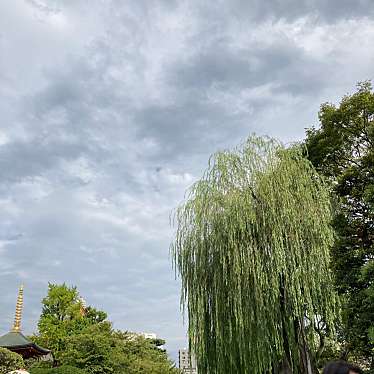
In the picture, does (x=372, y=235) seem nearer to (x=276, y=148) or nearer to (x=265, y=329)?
(x=265, y=329)

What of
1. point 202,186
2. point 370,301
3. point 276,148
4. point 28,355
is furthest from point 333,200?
point 28,355

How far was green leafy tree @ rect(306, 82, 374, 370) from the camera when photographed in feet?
19.0

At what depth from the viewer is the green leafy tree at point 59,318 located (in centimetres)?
2059

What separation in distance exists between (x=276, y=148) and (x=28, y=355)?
15.5m

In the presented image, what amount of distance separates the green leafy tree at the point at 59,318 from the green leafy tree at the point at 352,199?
14.8 meters

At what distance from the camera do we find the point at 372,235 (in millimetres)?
6629

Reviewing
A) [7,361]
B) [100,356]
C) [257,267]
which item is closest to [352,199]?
[257,267]

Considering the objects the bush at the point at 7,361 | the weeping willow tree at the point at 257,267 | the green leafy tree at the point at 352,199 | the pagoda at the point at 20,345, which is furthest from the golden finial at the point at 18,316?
the green leafy tree at the point at 352,199

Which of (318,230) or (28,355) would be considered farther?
(28,355)

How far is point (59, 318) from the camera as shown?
21.5m

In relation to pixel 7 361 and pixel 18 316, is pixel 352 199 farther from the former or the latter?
pixel 18 316

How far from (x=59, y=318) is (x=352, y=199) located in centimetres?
1730

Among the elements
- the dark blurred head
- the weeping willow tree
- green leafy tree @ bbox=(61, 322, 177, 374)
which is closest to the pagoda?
green leafy tree @ bbox=(61, 322, 177, 374)

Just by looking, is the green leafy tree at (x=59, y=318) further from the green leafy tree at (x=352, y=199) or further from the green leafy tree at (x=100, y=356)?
the green leafy tree at (x=352, y=199)
